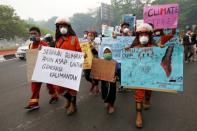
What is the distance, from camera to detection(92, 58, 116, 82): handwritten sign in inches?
241

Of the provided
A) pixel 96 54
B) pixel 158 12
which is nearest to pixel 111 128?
pixel 96 54

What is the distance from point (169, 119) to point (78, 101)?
250 centimetres

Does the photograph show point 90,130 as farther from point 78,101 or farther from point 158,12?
point 158,12

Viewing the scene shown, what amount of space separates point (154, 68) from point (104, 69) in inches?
43.4

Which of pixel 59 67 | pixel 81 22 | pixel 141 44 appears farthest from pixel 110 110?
pixel 81 22

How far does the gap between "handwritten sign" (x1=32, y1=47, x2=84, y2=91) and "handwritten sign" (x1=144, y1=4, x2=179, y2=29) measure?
4199mm

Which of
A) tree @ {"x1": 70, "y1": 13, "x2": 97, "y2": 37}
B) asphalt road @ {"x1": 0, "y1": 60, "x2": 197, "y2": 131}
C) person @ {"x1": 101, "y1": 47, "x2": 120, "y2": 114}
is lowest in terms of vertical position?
asphalt road @ {"x1": 0, "y1": 60, "x2": 197, "y2": 131}

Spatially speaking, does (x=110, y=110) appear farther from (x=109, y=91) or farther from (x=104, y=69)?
(x=104, y=69)

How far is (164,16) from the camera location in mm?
9461

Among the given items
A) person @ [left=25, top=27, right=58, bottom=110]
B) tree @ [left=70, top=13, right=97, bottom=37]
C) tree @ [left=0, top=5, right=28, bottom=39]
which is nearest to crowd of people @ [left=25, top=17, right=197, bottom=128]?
person @ [left=25, top=27, right=58, bottom=110]

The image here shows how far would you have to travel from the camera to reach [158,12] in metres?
9.52

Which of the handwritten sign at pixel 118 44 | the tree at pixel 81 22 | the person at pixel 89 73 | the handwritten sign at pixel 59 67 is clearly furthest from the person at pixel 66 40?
the tree at pixel 81 22

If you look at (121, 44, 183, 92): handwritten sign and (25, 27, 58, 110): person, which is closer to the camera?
(121, 44, 183, 92): handwritten sign

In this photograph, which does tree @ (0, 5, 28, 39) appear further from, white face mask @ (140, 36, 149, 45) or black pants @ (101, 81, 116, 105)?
white face mask @ (140, 36, 149, 45)
